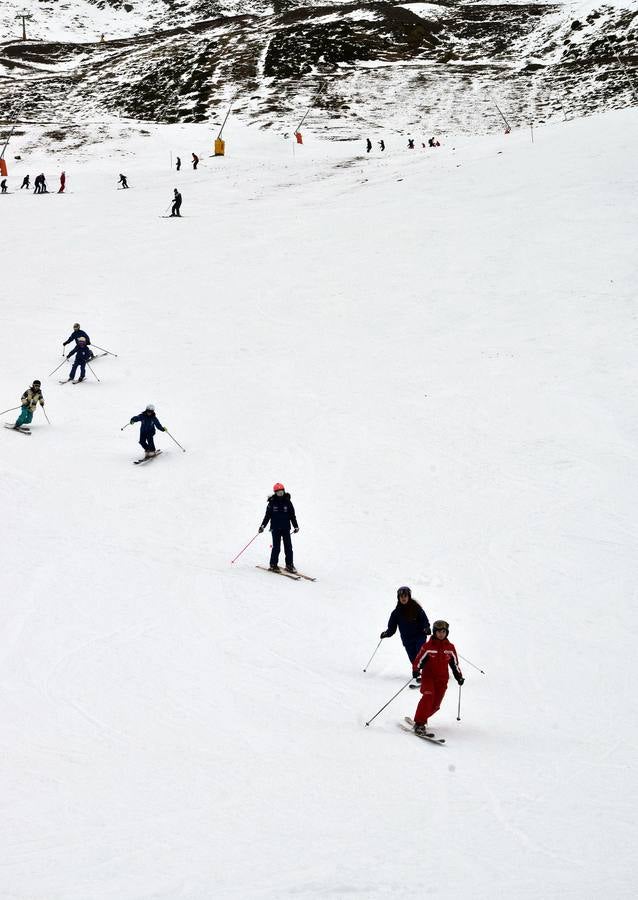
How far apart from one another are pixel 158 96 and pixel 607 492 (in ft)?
189

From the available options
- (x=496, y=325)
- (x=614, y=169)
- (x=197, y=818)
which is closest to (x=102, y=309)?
(x=496, y=325)

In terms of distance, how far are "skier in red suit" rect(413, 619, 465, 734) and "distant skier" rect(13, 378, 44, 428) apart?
1207 cm

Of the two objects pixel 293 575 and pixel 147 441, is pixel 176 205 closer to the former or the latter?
pixel 147 441

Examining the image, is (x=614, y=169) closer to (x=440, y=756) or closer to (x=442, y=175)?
(x=442, y=175)

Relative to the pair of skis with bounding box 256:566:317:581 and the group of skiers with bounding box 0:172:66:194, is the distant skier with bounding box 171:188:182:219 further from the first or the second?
the pair of skis with bounding box 256:566:317:581

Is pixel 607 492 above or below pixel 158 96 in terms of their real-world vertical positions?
below

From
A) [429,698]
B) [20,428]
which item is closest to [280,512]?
[429,698]

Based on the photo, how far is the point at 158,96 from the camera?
6062cm

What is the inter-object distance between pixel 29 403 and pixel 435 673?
40.3 feet

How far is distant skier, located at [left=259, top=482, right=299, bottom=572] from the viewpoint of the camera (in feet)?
37.4

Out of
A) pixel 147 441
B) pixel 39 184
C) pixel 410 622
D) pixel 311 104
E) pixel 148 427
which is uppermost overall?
pixel 311 104

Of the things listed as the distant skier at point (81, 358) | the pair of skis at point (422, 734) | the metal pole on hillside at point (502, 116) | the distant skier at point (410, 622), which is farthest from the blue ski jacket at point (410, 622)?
the metal pole on hillside at point (502, 116)

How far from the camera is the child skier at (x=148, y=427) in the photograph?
599 inches

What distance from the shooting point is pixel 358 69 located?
6262 cm
